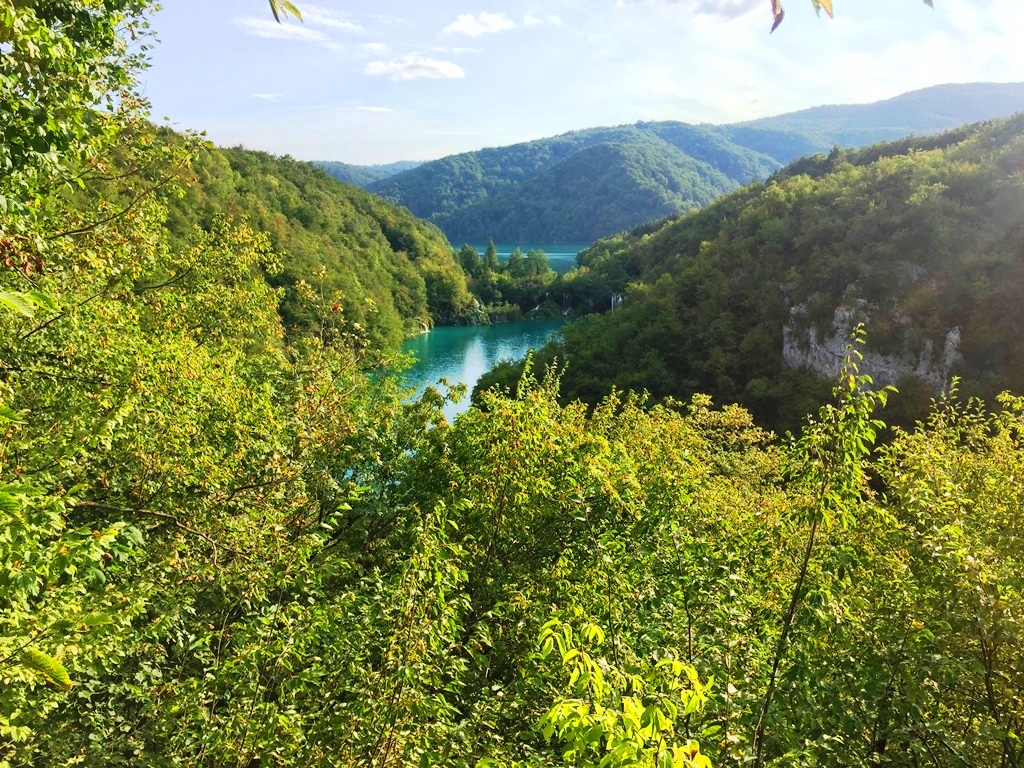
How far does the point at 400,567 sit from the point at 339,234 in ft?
296

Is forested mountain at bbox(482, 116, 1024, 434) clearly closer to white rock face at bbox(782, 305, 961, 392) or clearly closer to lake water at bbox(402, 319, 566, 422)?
white rock face at bbox(782, 305, 961, 392)

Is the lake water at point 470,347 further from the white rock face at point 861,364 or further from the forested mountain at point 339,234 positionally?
the white rock face at point 861,364

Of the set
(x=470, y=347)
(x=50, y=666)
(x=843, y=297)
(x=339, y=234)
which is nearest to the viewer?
(x=50, y=666)

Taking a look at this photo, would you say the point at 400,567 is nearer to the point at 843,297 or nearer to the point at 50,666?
the point at 50,666

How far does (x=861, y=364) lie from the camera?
118 feet

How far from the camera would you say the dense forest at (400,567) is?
10.7 feet

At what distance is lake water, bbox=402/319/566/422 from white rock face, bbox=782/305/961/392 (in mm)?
26463

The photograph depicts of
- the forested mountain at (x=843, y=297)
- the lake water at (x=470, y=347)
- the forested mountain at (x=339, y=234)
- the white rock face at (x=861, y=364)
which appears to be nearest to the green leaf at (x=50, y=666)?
the white rock face at (x=861, y=364)

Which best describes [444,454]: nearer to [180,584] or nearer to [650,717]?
[180,584]

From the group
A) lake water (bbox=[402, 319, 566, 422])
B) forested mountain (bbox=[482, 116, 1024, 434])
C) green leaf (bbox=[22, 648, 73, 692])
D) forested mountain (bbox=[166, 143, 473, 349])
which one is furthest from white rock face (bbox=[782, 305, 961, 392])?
green leaf (bbox=[22, 648, 73, 692])

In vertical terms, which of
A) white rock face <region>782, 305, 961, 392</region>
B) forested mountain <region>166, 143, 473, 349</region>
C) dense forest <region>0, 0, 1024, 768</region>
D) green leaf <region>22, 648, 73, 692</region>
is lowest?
white rock face <region>782, 305, 961, 392</region>

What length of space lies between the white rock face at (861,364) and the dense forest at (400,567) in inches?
1391

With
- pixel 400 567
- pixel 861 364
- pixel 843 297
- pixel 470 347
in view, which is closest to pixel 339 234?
pixel 470 347

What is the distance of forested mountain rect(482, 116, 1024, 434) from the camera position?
136 ft
